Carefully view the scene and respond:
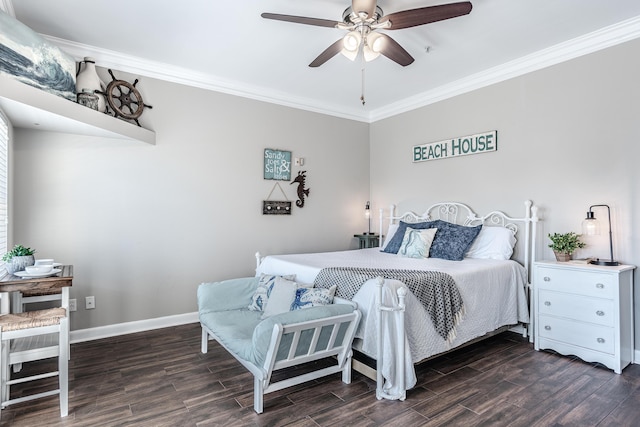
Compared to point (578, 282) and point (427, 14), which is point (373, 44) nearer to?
point (427, 14)

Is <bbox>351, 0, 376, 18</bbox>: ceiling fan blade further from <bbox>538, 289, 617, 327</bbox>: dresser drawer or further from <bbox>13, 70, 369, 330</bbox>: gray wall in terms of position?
<bbox>538, 289, 617, 327</bbox>: dresser drawer

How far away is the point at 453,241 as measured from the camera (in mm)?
3705

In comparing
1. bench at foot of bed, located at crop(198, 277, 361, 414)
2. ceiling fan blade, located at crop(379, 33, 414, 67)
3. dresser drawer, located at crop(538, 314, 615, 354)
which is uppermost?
ceiling fan blade, located at crop(379, 33, 414, 67)

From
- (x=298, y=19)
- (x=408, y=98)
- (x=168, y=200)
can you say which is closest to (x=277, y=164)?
(x=168, y=200)

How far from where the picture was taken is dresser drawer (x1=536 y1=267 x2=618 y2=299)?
9.09 ft

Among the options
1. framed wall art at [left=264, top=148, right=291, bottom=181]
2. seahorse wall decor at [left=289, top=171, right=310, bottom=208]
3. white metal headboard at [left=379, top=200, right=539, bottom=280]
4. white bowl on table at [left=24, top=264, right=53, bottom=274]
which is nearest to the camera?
white bowl on table at [left=24, top=264, right=53, bottom=274]

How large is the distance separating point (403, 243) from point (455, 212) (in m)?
0.86

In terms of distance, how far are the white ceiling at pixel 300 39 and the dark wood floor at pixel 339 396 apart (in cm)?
273

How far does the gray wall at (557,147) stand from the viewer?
9.86ft

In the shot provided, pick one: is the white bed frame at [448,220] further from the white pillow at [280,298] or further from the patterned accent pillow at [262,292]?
the patterned accent pillow at [262,292]

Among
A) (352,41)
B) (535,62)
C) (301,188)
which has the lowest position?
(301,188)

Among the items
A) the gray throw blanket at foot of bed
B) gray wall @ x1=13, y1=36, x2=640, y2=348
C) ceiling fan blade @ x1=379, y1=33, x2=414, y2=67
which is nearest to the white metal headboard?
gray wall @ x1=13, y1=36, x2=640, y2=348

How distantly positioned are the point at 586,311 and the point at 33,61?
455cm

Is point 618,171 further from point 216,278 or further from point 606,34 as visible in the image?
point 216,278
